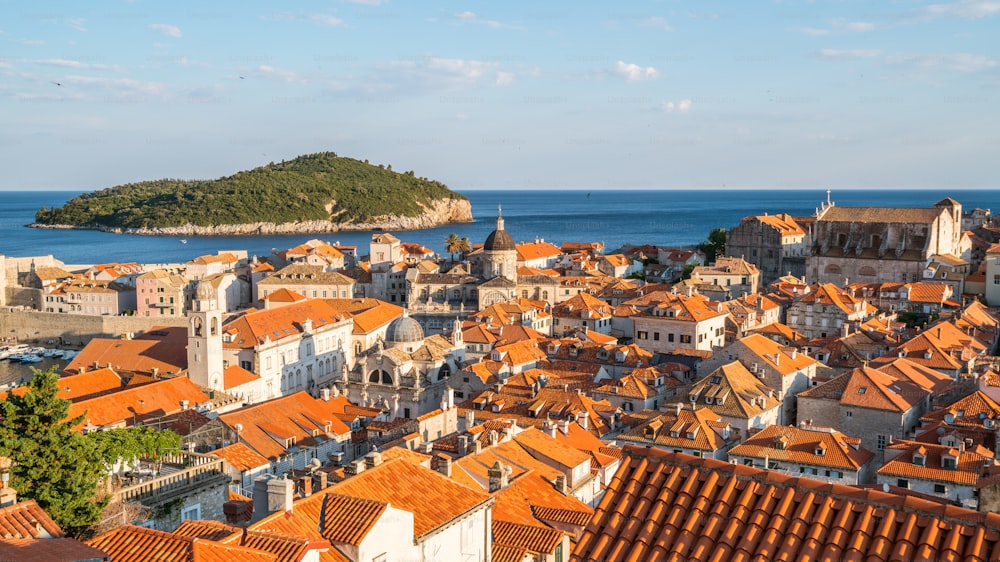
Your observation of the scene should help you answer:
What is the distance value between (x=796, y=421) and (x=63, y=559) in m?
35.4

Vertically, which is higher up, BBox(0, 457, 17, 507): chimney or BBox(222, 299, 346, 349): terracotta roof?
BBox(0, 457, 17, 507): chimney

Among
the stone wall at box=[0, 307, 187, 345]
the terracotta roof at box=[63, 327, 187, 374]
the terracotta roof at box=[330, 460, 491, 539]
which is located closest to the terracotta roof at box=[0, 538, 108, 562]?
the terracotta roof at box=[330, 460, 491, 539]

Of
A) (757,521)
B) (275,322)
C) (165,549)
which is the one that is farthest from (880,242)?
(165,549)

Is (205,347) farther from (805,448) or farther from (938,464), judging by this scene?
(938,464)

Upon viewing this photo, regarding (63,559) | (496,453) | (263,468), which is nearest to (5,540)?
(63,559)

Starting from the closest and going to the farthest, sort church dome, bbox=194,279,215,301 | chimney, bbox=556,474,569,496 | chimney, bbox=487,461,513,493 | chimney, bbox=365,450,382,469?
chimney, bbox=365,450,382,469 < chimney, bbox=487,461,513,493 < chimney, bbox=556,474,569,496 < church dome, bbox=194,279,215,301

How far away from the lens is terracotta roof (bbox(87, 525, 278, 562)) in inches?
434

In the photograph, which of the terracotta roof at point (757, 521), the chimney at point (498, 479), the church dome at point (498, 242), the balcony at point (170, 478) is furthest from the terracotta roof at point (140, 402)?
the church dome at point (498, 242)

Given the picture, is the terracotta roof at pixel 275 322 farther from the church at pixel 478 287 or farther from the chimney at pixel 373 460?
the chimney at pixel 373 460

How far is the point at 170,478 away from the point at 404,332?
32.1 metres

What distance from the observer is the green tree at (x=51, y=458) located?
15000mm

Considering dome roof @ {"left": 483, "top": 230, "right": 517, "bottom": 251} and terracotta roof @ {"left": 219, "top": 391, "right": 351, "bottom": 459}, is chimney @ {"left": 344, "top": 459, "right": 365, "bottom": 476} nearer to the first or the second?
terracotta roof @ {"left": 219, "top": 391, "right": 351, "bottom": 459}

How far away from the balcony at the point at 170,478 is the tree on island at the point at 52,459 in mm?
939

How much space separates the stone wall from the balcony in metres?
54.9
